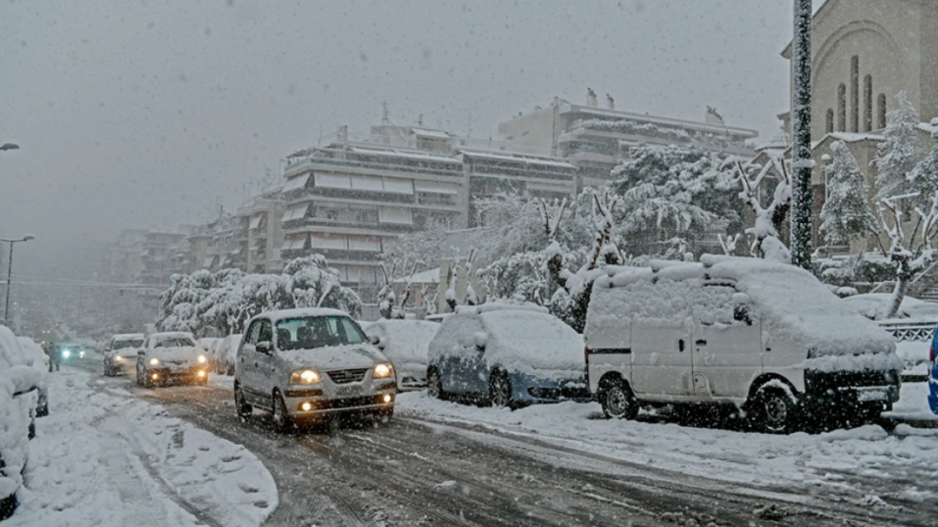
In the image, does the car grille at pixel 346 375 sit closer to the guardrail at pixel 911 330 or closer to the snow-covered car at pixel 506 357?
the snow-covered car at pixel 506 357

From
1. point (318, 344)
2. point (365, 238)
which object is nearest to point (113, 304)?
point (365, 238)

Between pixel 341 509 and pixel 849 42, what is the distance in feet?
147

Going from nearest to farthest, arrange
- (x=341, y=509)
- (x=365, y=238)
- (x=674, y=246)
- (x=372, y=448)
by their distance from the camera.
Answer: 1. (x=341, y=509)
2. (x=372, y=448)
3. (x=674, y=246)
4. (x=365, y=238)

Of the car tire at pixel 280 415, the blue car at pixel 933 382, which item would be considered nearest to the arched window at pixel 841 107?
the blue car at pixel 933 382

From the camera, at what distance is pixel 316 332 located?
44.3 ft

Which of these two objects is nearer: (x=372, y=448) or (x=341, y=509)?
(x=341, y=509)

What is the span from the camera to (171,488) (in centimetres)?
821

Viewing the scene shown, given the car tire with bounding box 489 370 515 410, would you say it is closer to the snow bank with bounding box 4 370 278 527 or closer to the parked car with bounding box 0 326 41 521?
the snow bank with bounding box 4 370 278 527

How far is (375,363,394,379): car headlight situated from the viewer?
490 inches

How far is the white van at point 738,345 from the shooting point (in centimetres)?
1003

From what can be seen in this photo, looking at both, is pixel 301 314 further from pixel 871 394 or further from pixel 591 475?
pixel 871 394

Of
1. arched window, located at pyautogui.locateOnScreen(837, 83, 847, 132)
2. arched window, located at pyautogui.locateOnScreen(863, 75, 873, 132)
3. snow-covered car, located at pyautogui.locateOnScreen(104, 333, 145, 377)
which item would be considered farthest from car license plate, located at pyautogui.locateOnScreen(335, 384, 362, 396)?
arched window, located at pyautogui.locateOnScreen(837, 83, 847, 132)

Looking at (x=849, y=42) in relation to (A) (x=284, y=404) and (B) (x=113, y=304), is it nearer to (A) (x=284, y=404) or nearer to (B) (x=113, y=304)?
(A) (x=284, y=404)

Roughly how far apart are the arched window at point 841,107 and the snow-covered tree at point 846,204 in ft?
26.2
